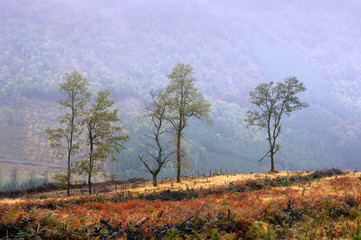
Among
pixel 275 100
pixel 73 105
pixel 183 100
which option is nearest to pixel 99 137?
pixel 73 105

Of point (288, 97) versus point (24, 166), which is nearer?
point (288, 97)

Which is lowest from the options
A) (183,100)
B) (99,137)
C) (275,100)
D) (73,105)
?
(99,137)

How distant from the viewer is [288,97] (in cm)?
4306

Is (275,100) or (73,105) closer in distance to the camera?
(73,105)

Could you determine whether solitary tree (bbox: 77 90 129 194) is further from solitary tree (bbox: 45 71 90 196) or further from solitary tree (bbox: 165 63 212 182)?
solitary tree (bbox: 165 63 212 182)

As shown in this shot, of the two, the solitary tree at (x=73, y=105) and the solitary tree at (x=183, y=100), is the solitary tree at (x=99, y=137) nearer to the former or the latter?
the solitary tree at (x=73, y=105)

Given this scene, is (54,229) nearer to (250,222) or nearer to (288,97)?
(250,222)

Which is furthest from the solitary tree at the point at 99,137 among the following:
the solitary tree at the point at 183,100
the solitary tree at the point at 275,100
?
the solitary tree at the point at 275,100

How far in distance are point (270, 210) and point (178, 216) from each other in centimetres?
296

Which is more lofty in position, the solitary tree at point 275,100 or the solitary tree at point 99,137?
the solitary tree at point 275,100

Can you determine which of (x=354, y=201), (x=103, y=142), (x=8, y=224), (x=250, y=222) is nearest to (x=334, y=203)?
(x=354, y=201)

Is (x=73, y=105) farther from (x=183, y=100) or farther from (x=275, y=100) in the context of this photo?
(x=275, y=100)

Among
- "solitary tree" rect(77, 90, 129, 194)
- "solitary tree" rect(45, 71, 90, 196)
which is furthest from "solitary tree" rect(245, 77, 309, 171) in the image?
"solitary tree" rect(45, 71, 90, 196)

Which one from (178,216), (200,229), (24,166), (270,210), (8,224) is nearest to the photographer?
(8,224)
